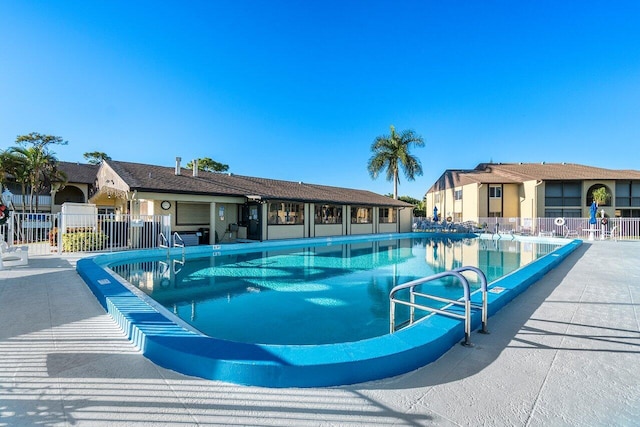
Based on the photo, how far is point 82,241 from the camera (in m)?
11.6

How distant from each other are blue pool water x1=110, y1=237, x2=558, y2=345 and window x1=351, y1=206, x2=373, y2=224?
885cm

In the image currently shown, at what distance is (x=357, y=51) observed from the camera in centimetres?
1811

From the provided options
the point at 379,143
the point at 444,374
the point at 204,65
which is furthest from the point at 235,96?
the point at 444,374

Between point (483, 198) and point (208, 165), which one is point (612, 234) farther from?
point (208, 165)

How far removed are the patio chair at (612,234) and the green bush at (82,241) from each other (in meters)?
28.0

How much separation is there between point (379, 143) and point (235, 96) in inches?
596

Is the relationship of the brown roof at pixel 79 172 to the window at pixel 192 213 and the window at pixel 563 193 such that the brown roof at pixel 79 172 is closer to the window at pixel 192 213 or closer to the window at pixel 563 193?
the window at pixel 192 213

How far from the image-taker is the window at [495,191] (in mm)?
28594

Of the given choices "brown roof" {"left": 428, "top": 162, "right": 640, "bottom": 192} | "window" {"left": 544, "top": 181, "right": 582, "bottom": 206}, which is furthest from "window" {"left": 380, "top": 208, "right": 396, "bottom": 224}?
"window" {"left": 544, "top": 181, "right": 582, "bottom": 206}

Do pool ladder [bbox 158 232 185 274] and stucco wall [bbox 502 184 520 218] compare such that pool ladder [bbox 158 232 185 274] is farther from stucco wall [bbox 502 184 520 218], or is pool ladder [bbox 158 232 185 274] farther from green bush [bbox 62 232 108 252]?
stucco wall [bbox 502 184 520 218]

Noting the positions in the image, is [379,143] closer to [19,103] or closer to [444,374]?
[19,103]

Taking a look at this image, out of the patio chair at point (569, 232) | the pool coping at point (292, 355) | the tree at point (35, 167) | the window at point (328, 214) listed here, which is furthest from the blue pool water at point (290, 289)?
the tree at point (35, 167)

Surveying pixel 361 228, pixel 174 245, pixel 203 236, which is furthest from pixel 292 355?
pixel 361 228

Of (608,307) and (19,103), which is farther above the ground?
(19,103)
